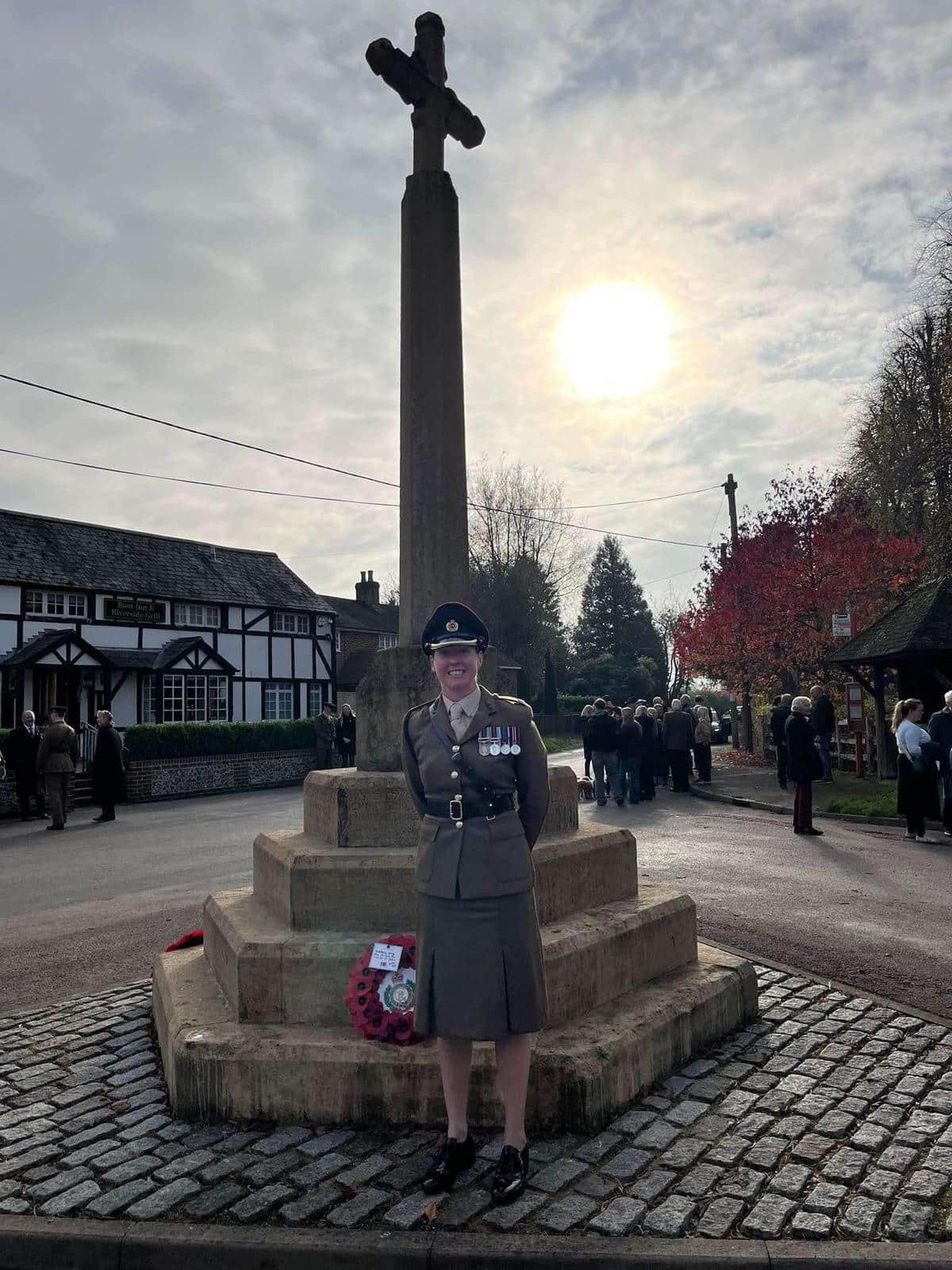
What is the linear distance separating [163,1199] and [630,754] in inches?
537

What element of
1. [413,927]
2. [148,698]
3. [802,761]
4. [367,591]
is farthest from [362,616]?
[413,927]

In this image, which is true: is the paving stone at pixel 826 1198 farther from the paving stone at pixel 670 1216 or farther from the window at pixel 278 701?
the window at pixel 278 701

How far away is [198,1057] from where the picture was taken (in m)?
3.76

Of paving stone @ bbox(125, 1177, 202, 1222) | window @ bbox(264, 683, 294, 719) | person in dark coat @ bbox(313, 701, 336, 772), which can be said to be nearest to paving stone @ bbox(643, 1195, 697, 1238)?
paving stone @ bbox(125, 1177, 202, 1222)

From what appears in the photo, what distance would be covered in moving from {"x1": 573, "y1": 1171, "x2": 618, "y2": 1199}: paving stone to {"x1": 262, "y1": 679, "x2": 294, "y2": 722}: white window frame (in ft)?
97.0

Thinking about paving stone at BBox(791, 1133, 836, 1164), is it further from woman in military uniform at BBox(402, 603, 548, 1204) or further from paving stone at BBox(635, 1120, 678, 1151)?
woman in military uniform at BBox(402, 603, 548, 1204)

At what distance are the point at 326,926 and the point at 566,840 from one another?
134 cm

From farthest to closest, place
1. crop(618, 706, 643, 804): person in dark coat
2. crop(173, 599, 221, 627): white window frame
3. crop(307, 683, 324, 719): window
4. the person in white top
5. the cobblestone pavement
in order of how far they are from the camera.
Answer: crop(307, 683, 324, 719): window
crop(173, 599, 221, 627): white window frame
crop(618, 706, 643, 804): person in dark coat
the person in white top
the cobblestone pavement

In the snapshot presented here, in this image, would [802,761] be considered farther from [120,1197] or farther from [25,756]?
[25,756]

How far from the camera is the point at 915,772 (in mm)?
11258

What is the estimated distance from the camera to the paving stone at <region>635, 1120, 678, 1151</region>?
3389mm

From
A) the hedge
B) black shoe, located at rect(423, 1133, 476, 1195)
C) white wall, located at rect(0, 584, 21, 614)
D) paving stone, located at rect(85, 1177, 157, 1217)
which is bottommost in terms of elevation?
paving stone, located at rect(85, 1177, 157, 1217)

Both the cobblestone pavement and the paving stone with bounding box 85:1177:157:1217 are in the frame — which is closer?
the cobblestone pavement

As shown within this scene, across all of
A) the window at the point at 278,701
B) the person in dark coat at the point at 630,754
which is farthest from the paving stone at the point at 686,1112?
the window at the point at 278,701
